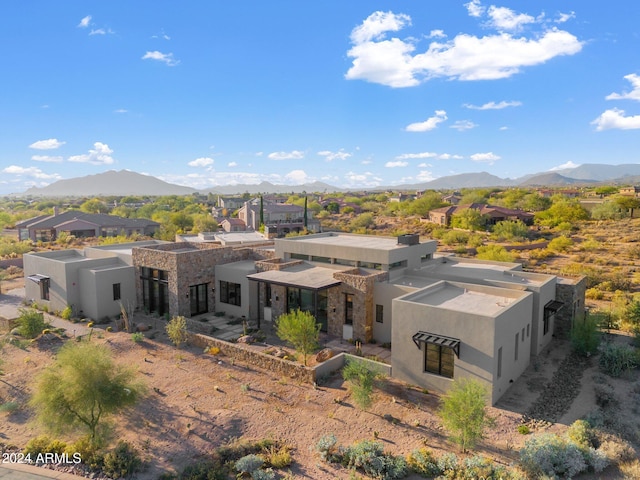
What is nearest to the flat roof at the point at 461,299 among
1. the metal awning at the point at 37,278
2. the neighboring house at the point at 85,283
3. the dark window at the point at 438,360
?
the dark window at the point at 438,360

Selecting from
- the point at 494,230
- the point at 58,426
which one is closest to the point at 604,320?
the point at 58,426

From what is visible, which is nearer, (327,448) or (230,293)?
(327,448)

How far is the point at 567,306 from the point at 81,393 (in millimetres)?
25845

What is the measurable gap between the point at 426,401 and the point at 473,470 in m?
4.90

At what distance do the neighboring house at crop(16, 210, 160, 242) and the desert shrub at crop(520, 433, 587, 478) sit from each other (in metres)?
77.9

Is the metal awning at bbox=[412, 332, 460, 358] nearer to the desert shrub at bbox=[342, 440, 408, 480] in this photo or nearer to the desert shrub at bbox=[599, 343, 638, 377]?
the desert shrub at bbox=[342, 440, 408, 480]

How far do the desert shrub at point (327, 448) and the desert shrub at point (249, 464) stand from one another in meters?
2.02

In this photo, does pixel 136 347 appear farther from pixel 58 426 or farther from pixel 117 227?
pixel 117 227

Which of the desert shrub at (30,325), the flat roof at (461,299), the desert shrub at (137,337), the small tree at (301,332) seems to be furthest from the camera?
the desert shrub at (30,325)

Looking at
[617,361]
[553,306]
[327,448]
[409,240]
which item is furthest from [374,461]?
[409,240]

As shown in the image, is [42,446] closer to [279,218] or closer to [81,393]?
[81,393]

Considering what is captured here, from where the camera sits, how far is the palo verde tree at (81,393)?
14750mm

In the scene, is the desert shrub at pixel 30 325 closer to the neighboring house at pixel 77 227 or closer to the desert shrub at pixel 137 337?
the desert shrub at pixel 137 337

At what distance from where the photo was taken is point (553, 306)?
2373 cm
